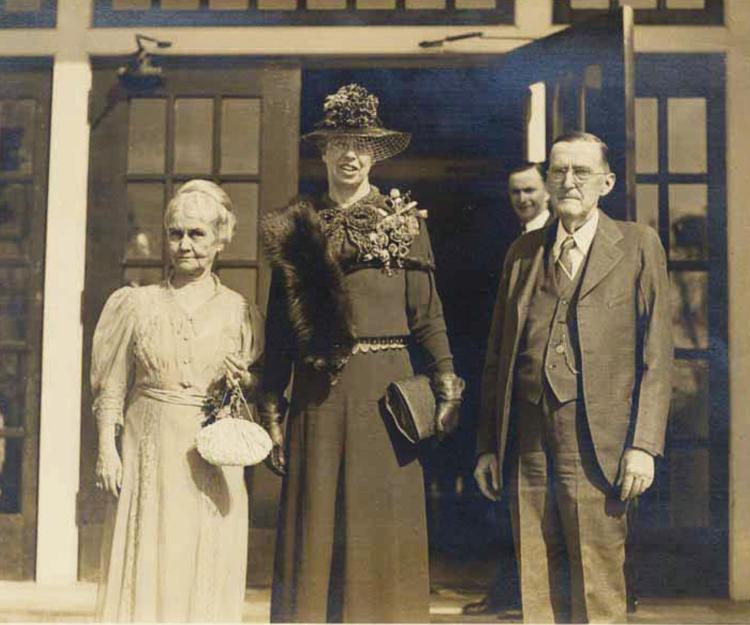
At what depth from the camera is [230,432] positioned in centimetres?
416

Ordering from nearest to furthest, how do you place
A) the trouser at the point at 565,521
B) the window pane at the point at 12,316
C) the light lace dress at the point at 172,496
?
the trouser at the point at 565,521 < the light lace dress at the point at 172,496 < the window pane at the point at 12,316

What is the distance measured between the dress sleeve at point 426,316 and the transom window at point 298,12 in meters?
0.70

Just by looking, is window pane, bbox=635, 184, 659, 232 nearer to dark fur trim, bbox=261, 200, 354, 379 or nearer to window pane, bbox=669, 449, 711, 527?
window pane, bbox=669, 449, 711, 527

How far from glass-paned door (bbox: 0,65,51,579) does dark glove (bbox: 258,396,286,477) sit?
70 centimetres

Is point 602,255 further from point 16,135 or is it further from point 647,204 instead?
point 16,135

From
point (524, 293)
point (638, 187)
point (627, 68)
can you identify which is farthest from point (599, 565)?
point (627, 68)

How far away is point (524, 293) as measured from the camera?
166 inches

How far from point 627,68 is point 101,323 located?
5.65 ft

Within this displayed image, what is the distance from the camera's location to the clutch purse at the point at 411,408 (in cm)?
417

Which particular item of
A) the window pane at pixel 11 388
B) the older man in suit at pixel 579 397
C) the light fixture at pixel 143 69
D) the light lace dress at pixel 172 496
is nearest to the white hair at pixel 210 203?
the light lace dress at pixel 172 496

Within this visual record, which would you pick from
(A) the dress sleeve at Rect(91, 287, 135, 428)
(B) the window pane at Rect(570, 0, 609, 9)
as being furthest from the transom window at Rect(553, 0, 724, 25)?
(A) the dress sleeve at Rect(91, 287, 135, 428)

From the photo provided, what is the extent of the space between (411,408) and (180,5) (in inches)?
55.8

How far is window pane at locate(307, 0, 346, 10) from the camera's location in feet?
14.5

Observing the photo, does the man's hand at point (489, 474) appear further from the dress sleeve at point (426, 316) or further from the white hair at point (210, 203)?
the white hair at point (210, 203)
